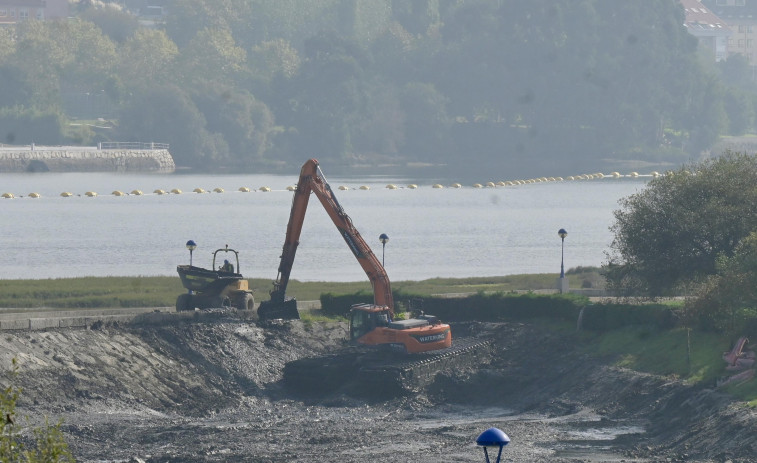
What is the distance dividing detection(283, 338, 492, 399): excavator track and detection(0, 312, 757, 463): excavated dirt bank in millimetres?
419

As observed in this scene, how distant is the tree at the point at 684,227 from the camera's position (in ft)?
204

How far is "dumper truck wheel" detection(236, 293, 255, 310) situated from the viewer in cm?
6675

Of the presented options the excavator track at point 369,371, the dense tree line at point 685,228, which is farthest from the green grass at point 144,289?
the excavator track at point 369,371

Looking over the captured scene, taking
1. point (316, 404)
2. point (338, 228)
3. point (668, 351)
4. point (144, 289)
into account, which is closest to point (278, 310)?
point (338, 228)

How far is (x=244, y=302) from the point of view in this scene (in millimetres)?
66938

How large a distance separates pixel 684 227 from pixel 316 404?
17.6 m

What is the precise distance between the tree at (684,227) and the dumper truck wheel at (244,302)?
51.5ft

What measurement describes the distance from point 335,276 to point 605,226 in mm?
65569

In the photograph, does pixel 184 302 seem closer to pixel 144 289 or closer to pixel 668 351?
pixel 144 289

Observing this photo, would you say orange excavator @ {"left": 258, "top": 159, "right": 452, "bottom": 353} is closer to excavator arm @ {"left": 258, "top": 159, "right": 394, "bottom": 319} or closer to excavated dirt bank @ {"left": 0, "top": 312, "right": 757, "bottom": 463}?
excavator arm @ {"left": 258, "top": 159, "right": 394, "bottom": 319}

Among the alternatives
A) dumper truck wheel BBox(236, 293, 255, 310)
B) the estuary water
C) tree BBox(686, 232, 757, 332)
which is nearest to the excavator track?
dumper truck wheel BBox(236, 293, 255, 310)

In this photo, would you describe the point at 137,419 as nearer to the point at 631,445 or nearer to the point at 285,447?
the point at 285,447

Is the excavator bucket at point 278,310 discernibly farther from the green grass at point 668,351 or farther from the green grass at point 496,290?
the green grass at point 668,351

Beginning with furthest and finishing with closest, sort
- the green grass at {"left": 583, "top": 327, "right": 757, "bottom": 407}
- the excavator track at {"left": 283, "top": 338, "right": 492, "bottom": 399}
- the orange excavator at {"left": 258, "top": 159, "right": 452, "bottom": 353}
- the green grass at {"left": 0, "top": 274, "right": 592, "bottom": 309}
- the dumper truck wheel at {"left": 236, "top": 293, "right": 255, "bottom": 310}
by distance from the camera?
the green grass at {"left": 0, "top": 274, "right": 592, "bottom": 309}
the dumper truck wheel at {"left": 236, "top": 293, "right": 255, "bottom": 310}
the orange excavator at {"left": 258, "top": 159, "right": 452, "bottom": 353}
the excavator track at {"left": 283, "top": 338, "right": 492, "bottom": 399}
the green grass at {"left": 583, "top": 327, "right": 757, "bottom": 407}
